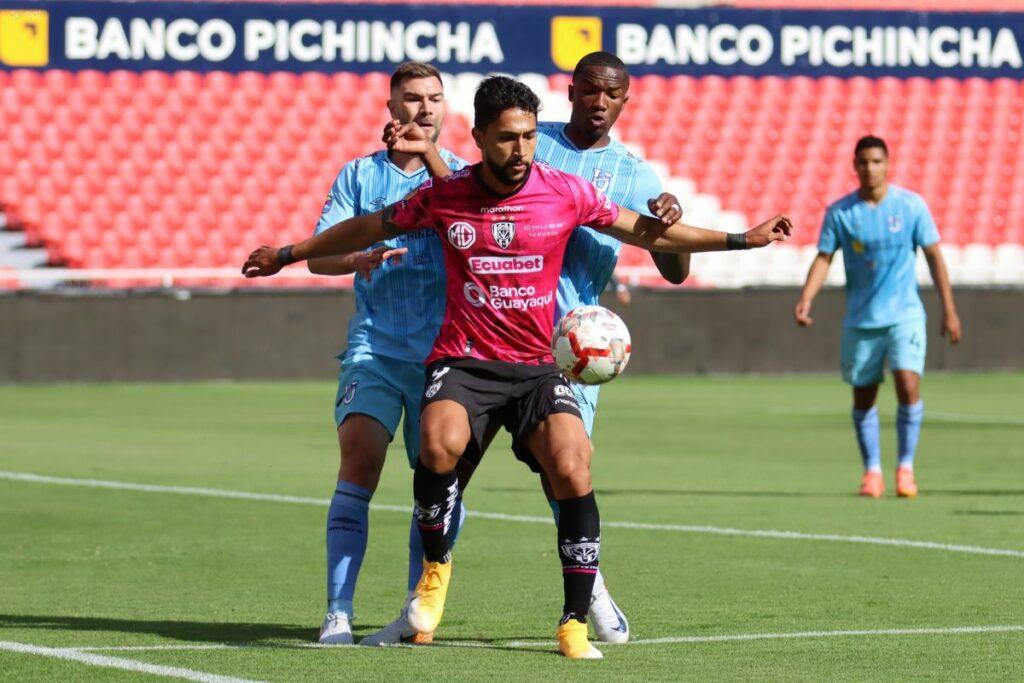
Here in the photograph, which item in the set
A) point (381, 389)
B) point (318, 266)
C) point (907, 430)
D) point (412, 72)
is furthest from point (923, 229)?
point (318, 266)

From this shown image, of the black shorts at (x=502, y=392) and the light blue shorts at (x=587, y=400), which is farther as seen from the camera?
the light blue shorts at (x=587, y=400)

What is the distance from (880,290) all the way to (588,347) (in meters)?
6.25

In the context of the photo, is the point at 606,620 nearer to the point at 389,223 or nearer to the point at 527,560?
the point at 389,223

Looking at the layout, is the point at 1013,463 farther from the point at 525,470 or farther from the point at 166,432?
the point at 166,432

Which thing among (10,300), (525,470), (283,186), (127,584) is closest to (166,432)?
(525,470)

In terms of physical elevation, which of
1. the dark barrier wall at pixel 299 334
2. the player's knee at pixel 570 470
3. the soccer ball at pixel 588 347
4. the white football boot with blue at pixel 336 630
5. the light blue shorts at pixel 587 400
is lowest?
the dark barrier wall at pixel 299 334

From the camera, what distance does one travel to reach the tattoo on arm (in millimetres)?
6469

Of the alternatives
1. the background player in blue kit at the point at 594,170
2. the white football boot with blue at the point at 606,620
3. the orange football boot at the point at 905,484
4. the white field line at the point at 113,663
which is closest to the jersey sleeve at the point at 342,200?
the background player in blue kit at the point at 594,170

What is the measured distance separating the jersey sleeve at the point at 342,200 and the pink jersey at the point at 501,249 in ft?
2.35

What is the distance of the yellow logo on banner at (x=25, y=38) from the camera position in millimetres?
25672

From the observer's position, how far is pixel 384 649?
6.39 m

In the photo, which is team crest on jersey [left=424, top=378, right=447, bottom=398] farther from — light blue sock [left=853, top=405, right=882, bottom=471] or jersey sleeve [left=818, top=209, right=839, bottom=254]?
jersey sleeve [left=818, top=209, right=839, bottom=254]

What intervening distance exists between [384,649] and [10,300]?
1681 centimetres

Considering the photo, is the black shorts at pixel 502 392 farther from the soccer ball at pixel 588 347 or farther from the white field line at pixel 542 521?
the white field line at pixel 542 521
